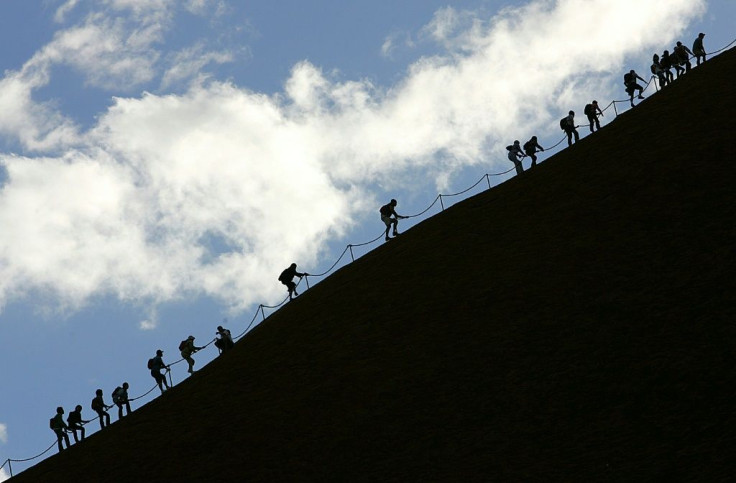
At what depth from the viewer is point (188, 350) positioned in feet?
129

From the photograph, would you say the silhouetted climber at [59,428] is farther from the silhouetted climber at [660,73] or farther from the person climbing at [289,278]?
the silhouetted climber at [660,73]

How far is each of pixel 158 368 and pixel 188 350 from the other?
5.17 ft

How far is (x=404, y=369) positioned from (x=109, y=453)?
9.89 m

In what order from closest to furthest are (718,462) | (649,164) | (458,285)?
(718,462)
(458,285)
(649,164)

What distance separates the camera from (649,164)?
121 feet

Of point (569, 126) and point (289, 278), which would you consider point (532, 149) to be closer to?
point (569, 126)

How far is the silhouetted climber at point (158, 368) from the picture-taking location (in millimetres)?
38094

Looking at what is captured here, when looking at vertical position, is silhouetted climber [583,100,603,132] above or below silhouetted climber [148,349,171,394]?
above

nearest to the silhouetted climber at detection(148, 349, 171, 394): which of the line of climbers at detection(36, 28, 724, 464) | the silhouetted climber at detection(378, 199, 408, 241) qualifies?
the line of climbers at detection(36, 28, 724, 464)

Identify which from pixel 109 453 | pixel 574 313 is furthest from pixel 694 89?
pixel 109 453

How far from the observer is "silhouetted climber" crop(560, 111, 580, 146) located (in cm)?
4450

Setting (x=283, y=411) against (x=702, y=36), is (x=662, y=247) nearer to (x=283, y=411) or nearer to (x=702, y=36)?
(x=283, y=411)

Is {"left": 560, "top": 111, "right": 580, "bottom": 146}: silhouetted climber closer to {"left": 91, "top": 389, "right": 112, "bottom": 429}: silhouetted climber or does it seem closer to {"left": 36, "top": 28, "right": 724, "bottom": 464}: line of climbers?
{"left": 36, "top": 28, "right": 724, "bottom": 464}: line of climbers

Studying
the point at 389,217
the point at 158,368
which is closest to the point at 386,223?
the point at 389,217
